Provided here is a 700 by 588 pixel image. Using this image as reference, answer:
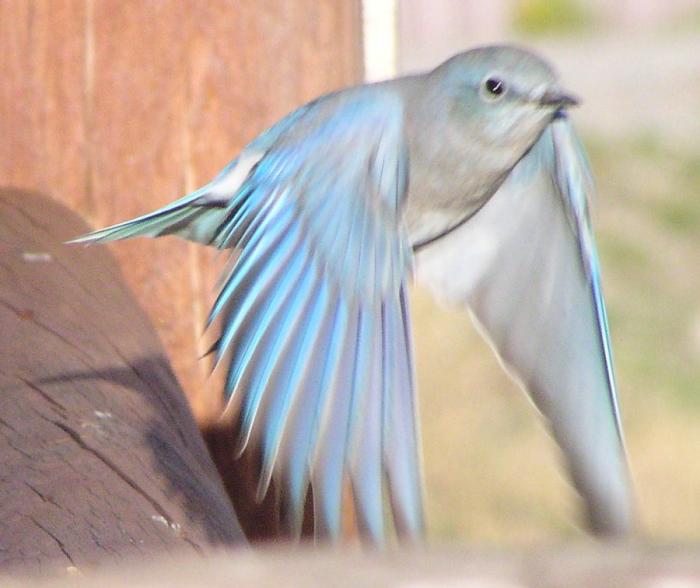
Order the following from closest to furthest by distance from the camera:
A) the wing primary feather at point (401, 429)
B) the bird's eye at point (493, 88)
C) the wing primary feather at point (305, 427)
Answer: the wing primary feather at point (401, 429) < the wing primary feather at point (305, 427) < the bird's eye at point (493, 88)

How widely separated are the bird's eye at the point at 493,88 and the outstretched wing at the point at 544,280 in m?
0.13

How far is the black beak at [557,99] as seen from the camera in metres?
1.89

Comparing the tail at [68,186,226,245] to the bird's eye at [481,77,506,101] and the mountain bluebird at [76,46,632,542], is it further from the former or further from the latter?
the bird's eye at [481,77,506,101]

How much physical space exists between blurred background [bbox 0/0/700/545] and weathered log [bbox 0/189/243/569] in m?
0.14

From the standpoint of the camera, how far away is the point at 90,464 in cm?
149

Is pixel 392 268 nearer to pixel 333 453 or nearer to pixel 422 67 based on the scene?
pixel 333 453

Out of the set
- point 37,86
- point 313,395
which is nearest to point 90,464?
point 313,395

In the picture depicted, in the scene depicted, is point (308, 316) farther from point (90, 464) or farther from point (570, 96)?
point (570, 96)

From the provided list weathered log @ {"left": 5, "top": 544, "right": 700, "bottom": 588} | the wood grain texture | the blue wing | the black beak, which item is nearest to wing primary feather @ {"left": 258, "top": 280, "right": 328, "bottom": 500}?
the blue wing

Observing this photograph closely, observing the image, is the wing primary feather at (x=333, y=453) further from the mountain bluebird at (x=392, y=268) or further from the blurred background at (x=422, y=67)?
the blurred background at (x=422, y=67)

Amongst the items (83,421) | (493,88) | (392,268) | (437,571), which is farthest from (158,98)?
(437,571)

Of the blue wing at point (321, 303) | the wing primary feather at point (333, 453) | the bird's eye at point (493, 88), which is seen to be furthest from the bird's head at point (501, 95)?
the wing primary feather at point (333, 453)

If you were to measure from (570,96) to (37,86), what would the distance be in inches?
37.3

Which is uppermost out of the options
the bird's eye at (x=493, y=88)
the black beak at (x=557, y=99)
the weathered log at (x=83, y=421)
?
the bird's eye at (x=493, y=88)
